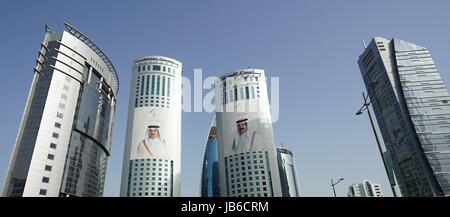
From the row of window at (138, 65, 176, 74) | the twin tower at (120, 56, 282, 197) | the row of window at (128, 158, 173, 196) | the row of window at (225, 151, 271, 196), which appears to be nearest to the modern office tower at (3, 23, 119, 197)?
the row of window at (128, 158, 173, 196)

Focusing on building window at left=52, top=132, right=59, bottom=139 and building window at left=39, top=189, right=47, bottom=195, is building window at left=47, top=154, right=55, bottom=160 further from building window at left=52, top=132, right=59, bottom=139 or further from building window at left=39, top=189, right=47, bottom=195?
building window at left=39, top=189, right=47, bottom=195

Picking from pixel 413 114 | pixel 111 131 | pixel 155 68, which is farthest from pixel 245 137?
pixel 413 114

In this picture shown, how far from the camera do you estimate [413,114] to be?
108188 millimetres

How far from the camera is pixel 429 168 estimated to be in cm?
10200

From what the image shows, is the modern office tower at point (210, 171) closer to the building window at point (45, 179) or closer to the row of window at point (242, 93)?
Result: the row of window at point (242, 93)

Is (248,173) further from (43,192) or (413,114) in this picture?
(43,192)

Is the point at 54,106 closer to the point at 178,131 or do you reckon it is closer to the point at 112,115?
the point at 112,115

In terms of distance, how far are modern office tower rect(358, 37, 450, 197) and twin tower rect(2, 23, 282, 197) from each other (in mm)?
49228

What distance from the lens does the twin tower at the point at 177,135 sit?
116m

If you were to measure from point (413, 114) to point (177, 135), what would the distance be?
310 feet

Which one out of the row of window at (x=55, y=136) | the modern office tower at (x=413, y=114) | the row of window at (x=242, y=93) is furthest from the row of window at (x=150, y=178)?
the modern office tower at (x=413, y=114)

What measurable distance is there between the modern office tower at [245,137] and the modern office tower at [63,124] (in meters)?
50.7

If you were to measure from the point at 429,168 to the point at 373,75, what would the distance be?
44.6 m
